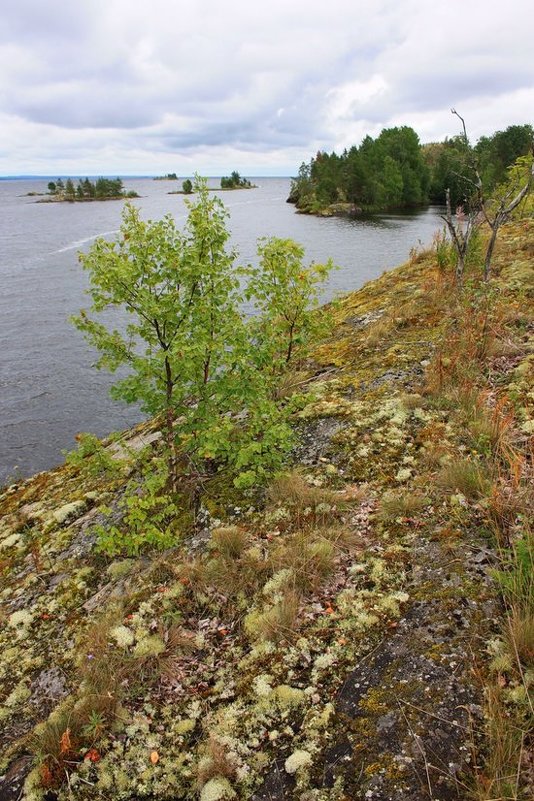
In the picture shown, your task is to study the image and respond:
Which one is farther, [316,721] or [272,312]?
[272,312]

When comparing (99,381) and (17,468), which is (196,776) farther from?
(99,381)

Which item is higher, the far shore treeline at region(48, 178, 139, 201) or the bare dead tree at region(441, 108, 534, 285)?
the far shore treeline at region(48, 178, 139, 201)

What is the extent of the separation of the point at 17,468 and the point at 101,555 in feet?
24.5

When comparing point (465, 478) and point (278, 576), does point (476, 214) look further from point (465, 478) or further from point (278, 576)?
point (278, 576)

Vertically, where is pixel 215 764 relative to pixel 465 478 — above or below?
below

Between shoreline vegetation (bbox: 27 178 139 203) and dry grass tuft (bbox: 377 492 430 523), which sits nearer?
dry grass tuft (bbox: 377 492 430 523)

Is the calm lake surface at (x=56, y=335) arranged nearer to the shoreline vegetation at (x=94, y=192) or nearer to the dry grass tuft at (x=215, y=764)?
the dry grass tuft at (x=215, y=764)

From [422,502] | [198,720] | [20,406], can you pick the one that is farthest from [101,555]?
[20,406]

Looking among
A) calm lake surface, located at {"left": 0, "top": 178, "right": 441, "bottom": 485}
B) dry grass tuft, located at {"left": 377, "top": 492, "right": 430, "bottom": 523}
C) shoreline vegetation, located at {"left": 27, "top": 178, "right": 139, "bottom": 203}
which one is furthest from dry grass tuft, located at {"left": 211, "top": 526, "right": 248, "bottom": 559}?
shoreline vegetation, located at {"left": 27, "top": 178, "right": 139, "bottom": 203}

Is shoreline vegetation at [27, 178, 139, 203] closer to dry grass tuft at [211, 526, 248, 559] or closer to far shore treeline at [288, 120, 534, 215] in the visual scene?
far shore treeline at [288, 120, 534, 215]

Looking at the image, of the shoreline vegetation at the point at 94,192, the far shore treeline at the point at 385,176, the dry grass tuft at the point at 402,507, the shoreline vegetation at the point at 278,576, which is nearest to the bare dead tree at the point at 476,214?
A: the shoreline vegetation at the point at 278,576

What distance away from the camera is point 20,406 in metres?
16.0

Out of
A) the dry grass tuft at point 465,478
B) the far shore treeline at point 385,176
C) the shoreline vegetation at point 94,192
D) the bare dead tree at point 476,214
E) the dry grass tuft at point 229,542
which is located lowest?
the dry grass tuft at point 229,542

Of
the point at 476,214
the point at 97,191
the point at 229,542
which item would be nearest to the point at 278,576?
the point at 229,542
